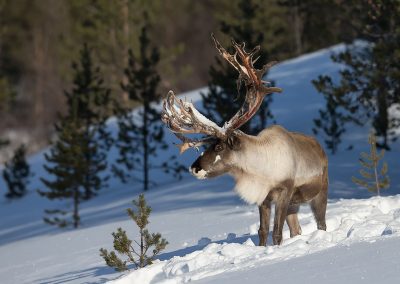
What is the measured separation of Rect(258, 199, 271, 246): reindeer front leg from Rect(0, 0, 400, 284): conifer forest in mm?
13

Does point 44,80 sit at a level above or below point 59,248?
above

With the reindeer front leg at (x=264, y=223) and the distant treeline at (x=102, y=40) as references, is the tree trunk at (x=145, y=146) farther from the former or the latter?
the reindeer front leg at (x=264, y=223)

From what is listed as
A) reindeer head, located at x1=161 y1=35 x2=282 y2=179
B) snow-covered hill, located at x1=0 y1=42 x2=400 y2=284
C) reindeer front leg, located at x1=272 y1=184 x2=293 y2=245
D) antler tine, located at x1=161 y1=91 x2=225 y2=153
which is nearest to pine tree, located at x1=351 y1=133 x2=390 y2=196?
snow-covered hill, located at x1=0 y1=42 x2=400 y2=284

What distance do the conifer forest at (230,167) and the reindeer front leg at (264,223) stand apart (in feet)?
0.04

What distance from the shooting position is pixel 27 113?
2372 inches

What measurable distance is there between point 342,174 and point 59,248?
836cm

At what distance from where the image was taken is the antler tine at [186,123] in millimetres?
9805

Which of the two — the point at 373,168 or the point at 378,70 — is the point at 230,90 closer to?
the point at 378,70

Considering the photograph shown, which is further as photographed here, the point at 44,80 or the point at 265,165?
the point at 44,80

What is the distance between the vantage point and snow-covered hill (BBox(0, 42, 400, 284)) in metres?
7.81

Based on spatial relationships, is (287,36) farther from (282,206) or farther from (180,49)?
(282,206)

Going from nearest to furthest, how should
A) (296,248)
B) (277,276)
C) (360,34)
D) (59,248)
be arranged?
(277,276), (296,248), (59,248), (360,34)

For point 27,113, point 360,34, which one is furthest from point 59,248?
point 27,113

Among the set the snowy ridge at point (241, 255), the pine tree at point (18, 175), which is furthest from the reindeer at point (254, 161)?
the pine tree at point (18, 175)
